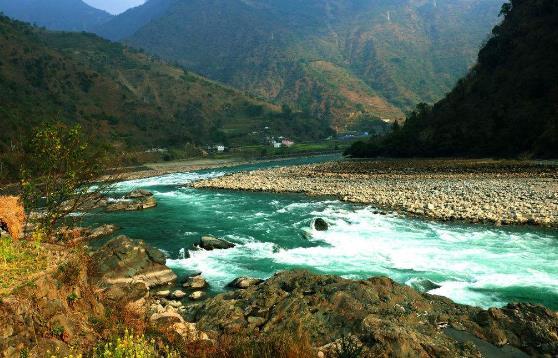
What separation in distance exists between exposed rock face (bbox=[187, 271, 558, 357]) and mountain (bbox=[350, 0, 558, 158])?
46.5 m

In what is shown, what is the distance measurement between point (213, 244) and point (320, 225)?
7.46 m

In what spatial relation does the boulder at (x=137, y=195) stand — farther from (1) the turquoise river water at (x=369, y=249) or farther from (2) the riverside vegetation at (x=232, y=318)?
(2) the riverside vegetation at (x=232, y=318)

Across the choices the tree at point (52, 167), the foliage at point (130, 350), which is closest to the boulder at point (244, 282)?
the tree at point (52, 167)

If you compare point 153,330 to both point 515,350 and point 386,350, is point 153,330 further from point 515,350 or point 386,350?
point 515,350

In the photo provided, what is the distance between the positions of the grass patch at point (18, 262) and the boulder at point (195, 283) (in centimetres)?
764

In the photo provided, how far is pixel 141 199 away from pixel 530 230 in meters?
34.1

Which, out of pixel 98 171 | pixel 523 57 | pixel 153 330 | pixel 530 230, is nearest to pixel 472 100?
pixel 523 57

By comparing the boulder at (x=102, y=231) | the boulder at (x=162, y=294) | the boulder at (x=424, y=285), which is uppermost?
the boulder at (x=424, y=285)

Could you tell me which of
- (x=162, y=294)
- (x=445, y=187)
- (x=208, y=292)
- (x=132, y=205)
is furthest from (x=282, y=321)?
(x=132, y=205)

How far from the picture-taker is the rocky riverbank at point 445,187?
84.8ft

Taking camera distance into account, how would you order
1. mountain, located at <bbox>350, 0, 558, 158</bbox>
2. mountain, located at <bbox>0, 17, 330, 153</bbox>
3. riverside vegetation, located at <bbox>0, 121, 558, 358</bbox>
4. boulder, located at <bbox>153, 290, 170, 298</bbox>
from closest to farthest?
1. riverside vegetation, located at <bbox>0, 121, 558, 358</bbox>
2. boulder, located at <bbox>153, 290, 170, 298</bbox>
3. mountain, located at <bbox>350, 0, 558, 158</bbox>
4. mountain, located at <bbox>0, 17, 330, 153</bbox>

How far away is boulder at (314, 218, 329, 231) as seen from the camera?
25719 millimetres

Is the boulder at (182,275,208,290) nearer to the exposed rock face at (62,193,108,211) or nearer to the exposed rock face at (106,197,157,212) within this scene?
the exposed rock face at (62,193,108,211)

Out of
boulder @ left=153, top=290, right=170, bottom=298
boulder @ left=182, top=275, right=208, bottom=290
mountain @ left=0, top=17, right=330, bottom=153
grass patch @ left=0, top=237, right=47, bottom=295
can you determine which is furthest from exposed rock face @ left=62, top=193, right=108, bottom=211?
mountain @ left=0, top=17, right=330, bottom=153
